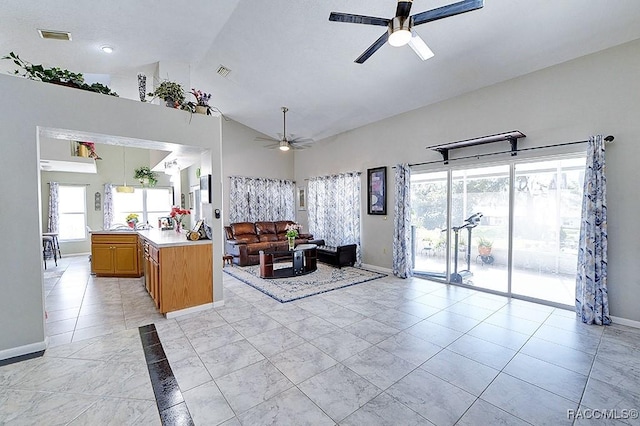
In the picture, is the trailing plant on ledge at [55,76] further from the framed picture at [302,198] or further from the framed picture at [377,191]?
the framed picture at [302,198]

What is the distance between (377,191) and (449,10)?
4060 millimetres

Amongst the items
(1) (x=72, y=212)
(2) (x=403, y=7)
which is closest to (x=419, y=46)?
(2) (x=403, y=7)

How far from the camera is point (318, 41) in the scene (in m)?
3.98

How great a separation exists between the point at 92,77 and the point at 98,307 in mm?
4380

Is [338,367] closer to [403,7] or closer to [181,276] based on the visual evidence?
[181,276]

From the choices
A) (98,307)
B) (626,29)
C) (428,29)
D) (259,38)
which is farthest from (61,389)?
(626,29)

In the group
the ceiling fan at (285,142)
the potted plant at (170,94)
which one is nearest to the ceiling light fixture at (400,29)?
the potted plant at (170,94)

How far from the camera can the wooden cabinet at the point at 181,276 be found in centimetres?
348

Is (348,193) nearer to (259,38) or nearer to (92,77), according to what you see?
(259,38)

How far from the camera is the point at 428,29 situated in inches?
134

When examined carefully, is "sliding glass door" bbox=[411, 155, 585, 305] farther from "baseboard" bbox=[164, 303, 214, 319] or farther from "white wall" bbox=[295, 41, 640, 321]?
"baseboard" bbox=[164, 303, 214, 319]

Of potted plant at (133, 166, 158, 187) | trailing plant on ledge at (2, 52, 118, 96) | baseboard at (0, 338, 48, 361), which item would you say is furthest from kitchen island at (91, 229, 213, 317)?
potted plant at (133, 166, 158, 187)

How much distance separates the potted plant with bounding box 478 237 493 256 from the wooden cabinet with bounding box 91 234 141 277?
6504mm

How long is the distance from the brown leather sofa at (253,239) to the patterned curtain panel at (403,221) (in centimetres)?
238
